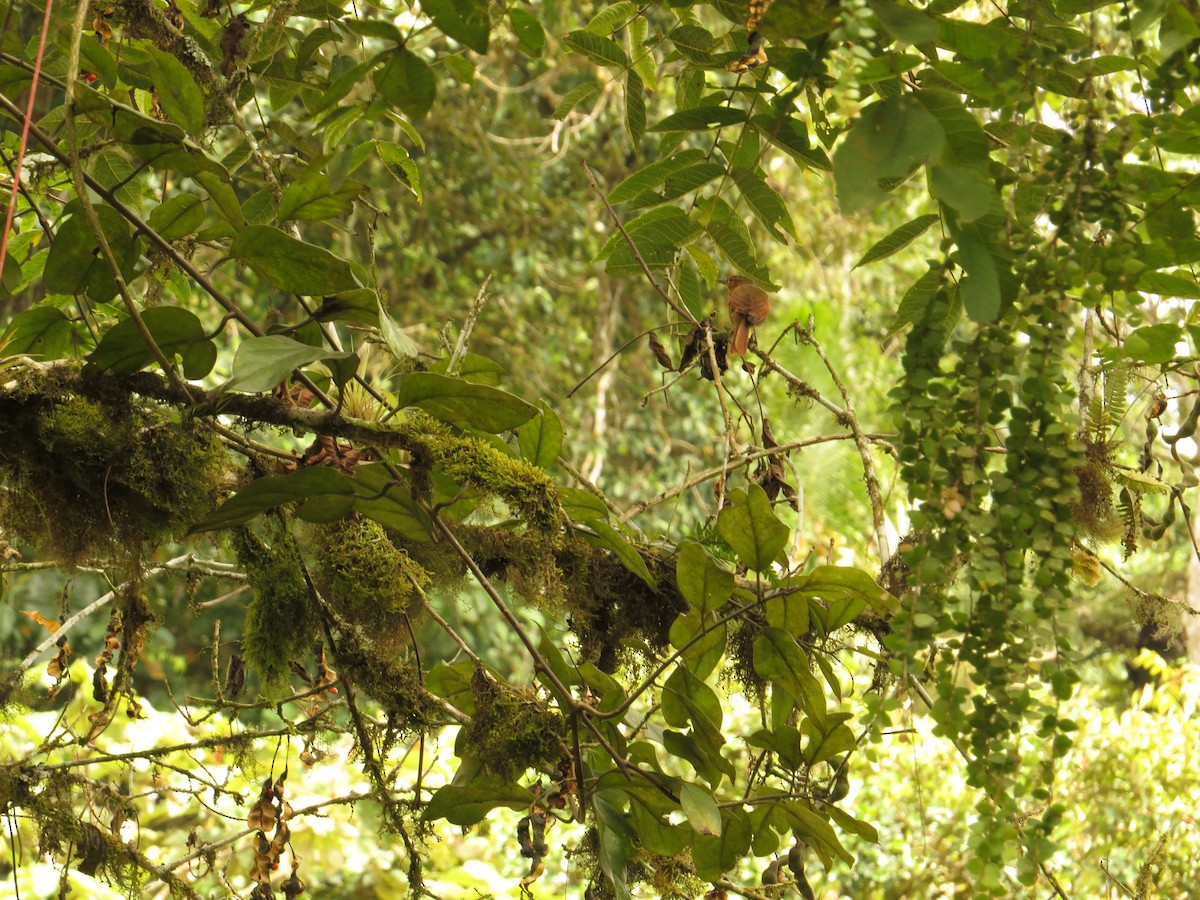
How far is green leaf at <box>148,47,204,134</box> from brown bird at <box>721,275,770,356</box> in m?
0.51

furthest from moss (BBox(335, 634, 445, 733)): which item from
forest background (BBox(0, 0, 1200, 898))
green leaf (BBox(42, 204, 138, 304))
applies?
green leaf (BBox(42, 204, 138, 304))

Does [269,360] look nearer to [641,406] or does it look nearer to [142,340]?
[142,340]

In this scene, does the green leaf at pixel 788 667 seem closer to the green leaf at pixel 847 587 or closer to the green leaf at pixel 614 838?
the green leaf at pixel 847 587

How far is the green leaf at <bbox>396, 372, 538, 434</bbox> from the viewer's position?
30.1 inches

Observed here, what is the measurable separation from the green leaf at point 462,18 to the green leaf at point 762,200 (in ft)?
1.32

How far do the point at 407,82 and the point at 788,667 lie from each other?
55 cm

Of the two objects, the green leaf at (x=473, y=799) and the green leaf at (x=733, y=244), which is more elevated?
the green leaf at (x=733, y=244)

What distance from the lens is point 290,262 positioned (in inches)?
32.2

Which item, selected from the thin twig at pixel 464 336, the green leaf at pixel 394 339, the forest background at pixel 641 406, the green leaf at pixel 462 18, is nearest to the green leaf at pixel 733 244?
the forest background at pixel 641 406

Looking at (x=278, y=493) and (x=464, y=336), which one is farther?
(x=464, y=336)

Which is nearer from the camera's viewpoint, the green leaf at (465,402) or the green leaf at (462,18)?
the green leaf at (462,18)

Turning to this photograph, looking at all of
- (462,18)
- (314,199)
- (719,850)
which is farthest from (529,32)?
(719,850)

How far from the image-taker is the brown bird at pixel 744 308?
1.05m

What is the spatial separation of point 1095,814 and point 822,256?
8.56ft
